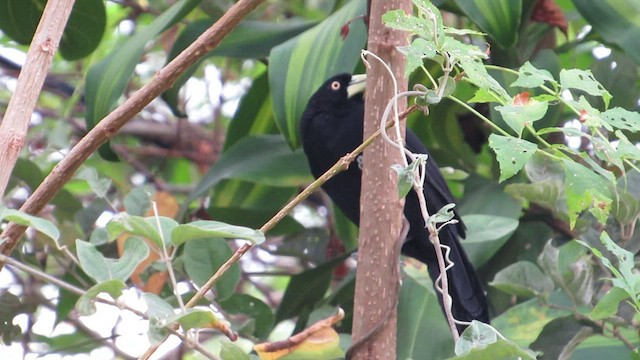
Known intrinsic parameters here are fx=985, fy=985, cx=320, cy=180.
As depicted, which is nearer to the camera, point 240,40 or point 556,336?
point 556,336

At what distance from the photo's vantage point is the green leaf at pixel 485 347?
2.98 ft

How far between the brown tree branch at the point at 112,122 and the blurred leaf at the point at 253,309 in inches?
29.3

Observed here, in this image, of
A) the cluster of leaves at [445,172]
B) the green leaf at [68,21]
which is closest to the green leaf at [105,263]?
the cluster of leaves at [445,172]

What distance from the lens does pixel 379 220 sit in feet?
3.94

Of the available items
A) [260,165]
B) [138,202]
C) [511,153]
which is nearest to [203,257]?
[138,202]

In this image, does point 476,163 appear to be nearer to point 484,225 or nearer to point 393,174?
point 484,225

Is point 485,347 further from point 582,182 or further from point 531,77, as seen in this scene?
point 531,77

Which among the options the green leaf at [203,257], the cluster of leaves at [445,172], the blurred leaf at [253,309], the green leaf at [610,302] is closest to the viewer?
the green leaf at [610,302]

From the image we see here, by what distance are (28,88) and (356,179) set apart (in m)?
1.33

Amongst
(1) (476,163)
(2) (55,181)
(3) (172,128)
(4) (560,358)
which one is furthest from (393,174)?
(3) (172,128)

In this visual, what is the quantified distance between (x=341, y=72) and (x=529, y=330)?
63 centimetres

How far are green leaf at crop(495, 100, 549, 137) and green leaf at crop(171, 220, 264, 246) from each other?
28cm

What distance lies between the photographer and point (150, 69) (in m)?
3.07

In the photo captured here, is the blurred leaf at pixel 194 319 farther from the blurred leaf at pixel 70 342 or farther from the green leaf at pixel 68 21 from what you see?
the green leaf at pixel 68 21
